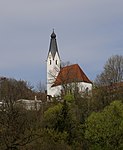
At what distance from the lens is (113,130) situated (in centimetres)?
3091

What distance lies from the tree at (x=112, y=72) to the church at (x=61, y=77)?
2.57 meters

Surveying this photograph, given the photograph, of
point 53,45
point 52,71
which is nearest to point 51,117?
point 52,71

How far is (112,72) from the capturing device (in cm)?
5428

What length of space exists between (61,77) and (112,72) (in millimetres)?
7792

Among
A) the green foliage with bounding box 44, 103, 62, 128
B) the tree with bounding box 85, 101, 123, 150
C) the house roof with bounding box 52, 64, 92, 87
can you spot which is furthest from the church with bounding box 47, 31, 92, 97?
the tree with bounding box 85, 101, 123, 150

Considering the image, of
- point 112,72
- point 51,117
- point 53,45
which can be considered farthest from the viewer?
point 53,45

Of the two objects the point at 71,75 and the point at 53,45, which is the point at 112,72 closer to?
the point at 71,75

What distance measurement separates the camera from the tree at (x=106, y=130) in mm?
30172

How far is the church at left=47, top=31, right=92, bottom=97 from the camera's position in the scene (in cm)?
5550

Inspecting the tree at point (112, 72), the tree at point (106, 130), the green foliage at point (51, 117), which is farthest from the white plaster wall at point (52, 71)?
the tree at point (106, 130)

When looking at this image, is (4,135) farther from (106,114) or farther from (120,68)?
(120,68)

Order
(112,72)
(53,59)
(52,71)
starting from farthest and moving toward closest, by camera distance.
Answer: (53,59), (52,71), (112,72)

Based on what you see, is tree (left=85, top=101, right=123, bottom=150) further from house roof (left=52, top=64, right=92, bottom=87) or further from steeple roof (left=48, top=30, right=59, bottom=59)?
A: steeple roof (left=48, top=30, right=59, bottom=59)

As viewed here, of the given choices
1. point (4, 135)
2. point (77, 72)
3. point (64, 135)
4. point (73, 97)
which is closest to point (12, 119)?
point (4, 135)
